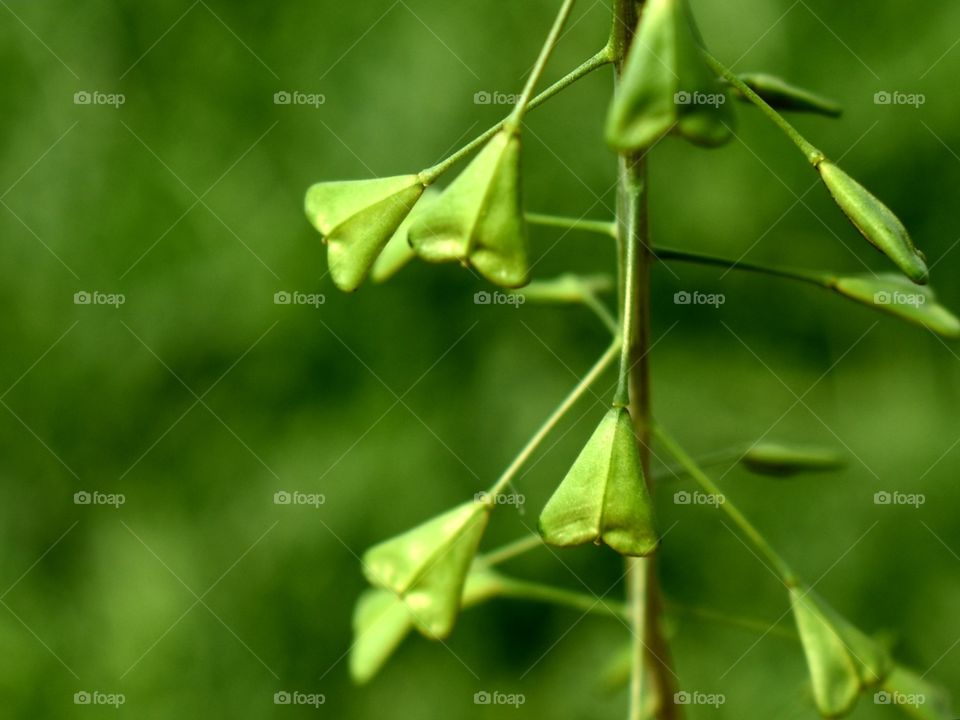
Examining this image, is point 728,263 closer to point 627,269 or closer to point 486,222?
point 627,269

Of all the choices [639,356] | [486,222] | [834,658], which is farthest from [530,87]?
[834,658]

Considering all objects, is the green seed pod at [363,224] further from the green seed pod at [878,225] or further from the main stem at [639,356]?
the green seed pod at [878,225]

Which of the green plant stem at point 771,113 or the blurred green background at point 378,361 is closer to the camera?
the green plant stem at point 771,113

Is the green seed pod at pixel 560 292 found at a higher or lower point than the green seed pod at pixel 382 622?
higher

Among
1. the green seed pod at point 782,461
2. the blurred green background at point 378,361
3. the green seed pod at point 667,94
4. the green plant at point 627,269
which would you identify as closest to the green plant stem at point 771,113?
the green plant at point 627,269

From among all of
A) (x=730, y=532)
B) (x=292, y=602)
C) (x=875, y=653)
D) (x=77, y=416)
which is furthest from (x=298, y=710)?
(x=875, y=653)

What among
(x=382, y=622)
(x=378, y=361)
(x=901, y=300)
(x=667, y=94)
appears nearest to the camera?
(x=667, y=94)
